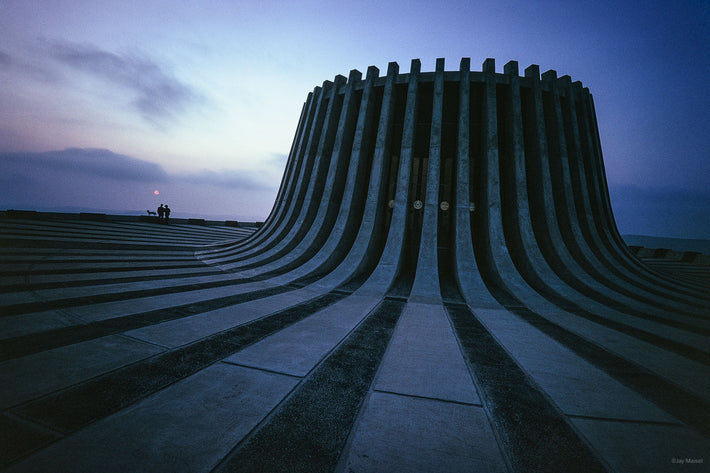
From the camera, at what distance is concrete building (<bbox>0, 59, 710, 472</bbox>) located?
168 cm

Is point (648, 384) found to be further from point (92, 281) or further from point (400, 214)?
point (92, 281)

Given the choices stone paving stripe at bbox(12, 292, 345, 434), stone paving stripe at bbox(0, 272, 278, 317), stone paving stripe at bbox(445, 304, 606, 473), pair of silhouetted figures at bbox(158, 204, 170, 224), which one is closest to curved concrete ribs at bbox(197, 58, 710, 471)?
stone paving stripe at bbox(445, 304, 606, 473)

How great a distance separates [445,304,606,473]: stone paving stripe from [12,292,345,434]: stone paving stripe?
2.60 meters

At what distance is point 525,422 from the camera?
1.98 metres

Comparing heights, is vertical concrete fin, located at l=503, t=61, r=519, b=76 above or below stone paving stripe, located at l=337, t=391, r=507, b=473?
above

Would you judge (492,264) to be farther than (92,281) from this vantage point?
Yes

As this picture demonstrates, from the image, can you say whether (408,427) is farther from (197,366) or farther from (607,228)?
(607,228)

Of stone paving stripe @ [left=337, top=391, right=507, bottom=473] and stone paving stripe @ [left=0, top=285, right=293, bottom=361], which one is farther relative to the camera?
stone paving stripe @ [left=0, top=285, right=293, bottom=361]

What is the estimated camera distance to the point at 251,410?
1.97m

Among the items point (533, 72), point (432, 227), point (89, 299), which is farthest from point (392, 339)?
point (533, 72)

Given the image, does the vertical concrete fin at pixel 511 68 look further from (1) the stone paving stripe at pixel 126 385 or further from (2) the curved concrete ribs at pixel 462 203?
(1) the stone paving stripe at pixel 126 385

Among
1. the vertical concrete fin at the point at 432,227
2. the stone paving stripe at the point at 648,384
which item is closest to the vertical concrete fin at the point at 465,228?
the vertical concrete fin at the point at 432,227

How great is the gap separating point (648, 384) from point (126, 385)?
4.85m

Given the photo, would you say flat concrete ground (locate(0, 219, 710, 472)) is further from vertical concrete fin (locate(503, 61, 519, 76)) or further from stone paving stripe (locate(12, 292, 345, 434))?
vertical concrete fin (locate(503, 61, 519, 76))
